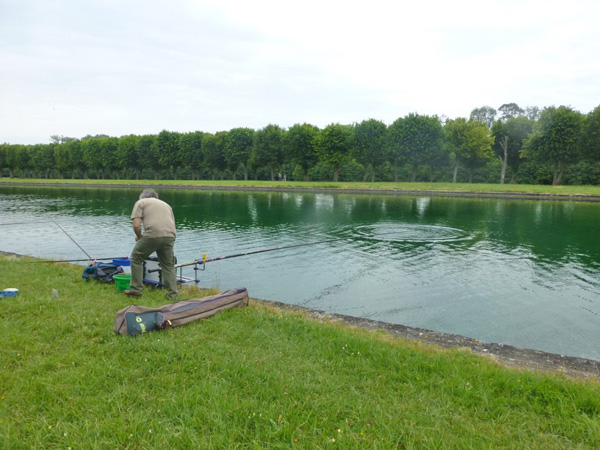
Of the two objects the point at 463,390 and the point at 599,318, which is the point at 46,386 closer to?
the point at 463,390

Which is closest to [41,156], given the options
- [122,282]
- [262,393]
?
[122,282]

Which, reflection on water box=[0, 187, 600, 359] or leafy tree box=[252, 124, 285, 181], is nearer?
reflection on water box=[0, 187, 600, 359]

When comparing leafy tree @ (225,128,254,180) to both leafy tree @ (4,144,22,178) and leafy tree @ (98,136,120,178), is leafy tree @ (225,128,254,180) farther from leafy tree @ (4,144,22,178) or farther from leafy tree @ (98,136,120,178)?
leafy tree @ (4,144,22,178)

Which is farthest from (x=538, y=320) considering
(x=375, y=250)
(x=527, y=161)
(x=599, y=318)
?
(x=527, y=161)

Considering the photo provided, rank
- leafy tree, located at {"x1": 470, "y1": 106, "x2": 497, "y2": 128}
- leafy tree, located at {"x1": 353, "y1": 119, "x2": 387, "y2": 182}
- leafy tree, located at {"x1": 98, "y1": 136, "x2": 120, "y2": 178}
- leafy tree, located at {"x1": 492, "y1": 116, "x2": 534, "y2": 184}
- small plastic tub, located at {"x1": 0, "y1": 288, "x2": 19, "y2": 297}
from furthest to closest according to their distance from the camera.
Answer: leafy tree, located at {"x1": 470, "y1": 106, "x2": 497, "y2": 128}
leafy tree, located at {"x1": 98, "y1": 136, "x2": 120, "y2": 178}
leafy tree, located at {"x1": 492, "y1": 116, "x2": 534, "y2": 184}
leafy tree, located at {"x1": 353, "y1": 119, "x2": 387, "y2": 182}
small plastic tub, located at {"x1": 0, "y1": 288, "x2": 19, "y2": 297}

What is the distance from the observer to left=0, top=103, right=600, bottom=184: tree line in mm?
60875

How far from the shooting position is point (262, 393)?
167 inches

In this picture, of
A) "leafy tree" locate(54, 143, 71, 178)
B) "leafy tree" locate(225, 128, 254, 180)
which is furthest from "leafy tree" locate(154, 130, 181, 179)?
"leafy tree" locate(54, 143, 71, 178)

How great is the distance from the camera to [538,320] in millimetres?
9172

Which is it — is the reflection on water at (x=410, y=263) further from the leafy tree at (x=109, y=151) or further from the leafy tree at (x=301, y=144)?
the leafy tree at (x=109, y=151)

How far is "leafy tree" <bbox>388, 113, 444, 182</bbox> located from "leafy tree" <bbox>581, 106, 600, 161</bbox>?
822 inches

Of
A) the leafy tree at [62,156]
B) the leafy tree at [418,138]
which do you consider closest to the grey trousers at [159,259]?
the leafy tree at [418,138]

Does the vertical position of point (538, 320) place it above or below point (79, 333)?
below

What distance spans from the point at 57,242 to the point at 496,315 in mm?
17910
